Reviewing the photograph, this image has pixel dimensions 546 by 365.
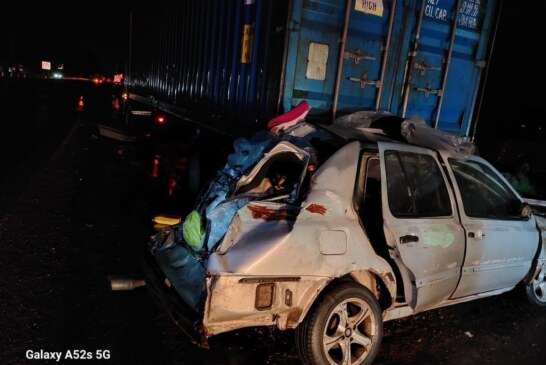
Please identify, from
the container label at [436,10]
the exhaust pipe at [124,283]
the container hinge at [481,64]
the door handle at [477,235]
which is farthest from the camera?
the container hinge at [481,64]

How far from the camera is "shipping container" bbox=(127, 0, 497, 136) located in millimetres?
4477

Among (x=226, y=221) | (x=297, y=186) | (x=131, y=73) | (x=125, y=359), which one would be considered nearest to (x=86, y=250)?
(x=125, y=359)

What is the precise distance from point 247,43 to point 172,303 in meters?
3.41

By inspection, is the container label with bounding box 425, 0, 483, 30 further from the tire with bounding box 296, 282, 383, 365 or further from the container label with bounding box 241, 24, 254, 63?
the tire with bounding box 296, 282, 383, 365

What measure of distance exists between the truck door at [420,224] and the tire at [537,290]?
1.41 metres

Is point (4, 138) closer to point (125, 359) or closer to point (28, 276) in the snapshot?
point (28, 276)

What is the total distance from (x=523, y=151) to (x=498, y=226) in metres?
9.02

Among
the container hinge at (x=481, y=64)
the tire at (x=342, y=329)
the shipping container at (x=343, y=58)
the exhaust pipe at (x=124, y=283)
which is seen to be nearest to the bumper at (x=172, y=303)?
the exhaust pipe at (x=124, y=283)

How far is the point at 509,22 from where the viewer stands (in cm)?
1495

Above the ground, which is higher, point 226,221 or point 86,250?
A: point 226,221

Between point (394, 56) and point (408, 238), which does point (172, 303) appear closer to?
point (408, 238)

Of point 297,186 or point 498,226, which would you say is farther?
point 498,226

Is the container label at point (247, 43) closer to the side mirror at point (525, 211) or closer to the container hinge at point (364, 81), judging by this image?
the container hinge at point (364, 81)

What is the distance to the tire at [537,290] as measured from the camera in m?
4.26
